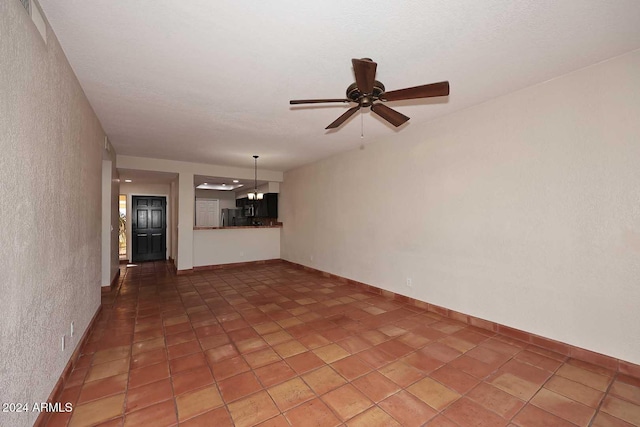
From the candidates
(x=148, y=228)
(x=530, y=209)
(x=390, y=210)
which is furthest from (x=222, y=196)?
(x=530, y=209)

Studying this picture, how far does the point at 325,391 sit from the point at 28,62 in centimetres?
276

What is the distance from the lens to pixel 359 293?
4398 mm

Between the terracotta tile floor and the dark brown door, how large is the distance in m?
4.51

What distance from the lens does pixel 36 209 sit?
1.54m

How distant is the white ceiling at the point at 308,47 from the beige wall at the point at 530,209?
0.31 meters

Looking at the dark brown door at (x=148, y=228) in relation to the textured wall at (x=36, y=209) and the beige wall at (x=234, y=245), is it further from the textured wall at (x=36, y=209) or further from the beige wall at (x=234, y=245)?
the textured wall at (x=36, y=209)

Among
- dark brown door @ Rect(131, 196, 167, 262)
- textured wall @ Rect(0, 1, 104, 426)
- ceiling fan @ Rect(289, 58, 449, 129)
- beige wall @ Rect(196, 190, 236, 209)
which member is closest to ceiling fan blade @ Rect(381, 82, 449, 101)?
ceiling fan @ Rect(289, 58, 449, 129)

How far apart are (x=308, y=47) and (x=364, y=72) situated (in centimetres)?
61

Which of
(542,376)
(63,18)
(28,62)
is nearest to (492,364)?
(542,376)

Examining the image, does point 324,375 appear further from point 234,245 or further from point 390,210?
point 234,245

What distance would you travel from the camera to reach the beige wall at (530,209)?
2139mm

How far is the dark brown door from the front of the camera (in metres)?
7.38

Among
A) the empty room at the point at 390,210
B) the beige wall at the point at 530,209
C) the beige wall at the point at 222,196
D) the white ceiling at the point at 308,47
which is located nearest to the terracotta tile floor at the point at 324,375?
the empty room at the point at 390,210

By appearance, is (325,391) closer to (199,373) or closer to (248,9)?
(199,373)
